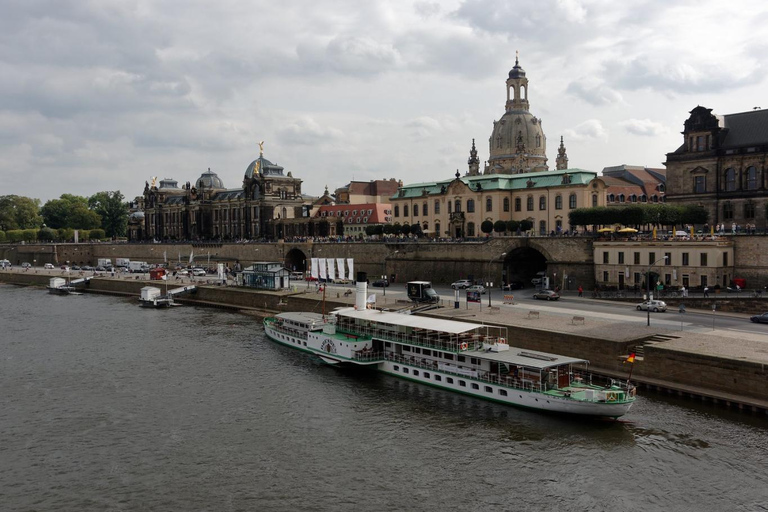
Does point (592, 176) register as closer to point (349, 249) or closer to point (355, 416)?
point (349, 249)

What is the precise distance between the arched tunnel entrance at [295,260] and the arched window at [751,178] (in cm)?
6681

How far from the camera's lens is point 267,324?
5969 cm

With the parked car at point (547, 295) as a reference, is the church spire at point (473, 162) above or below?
above

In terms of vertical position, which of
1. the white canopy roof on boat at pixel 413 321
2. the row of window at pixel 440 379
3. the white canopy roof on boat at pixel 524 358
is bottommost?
the row of window at pixel 440 379

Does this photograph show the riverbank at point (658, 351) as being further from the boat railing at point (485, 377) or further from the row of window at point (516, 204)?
the row of window at point (516, 204)

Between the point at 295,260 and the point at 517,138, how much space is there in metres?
50.8

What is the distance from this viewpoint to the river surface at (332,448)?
26859 millimetres

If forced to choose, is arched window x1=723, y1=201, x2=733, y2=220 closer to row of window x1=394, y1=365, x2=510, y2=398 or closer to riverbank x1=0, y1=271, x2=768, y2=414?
riverbank x1=0, y1=271, x2=768, y2=414

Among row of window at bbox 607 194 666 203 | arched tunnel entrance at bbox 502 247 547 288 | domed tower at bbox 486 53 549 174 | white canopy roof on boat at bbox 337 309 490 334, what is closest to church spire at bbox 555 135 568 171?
domed tower at bbox 486 53 549 174

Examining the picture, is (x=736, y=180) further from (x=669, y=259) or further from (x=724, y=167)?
(x=669, y=259)

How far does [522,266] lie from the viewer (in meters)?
78.4

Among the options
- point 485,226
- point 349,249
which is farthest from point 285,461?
point 349,249

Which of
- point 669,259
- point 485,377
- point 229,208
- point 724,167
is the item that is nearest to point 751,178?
point 724,167

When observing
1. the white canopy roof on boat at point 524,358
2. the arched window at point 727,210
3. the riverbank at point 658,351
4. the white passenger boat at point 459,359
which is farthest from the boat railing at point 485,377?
the arched window at point 727,210
